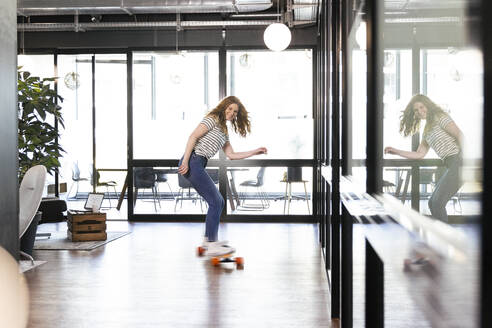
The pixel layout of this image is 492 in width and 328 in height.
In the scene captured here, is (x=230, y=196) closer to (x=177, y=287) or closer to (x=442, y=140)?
(x=177, y=287)

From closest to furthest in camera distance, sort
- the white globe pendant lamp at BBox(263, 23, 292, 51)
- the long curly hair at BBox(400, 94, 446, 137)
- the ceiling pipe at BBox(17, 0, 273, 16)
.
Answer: the long curly hair at BBox(400, 94, 446, 137), the white globe pendant lamp at BBox(263, 23, 292, 51), the ceiling pipe at BBox(17, 0, 273, 16)

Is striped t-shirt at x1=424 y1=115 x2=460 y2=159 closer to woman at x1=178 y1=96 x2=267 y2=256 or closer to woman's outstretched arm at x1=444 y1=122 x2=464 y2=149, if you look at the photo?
woman's outstretched arm at x1=444 y1=122 x2=464 y2=149

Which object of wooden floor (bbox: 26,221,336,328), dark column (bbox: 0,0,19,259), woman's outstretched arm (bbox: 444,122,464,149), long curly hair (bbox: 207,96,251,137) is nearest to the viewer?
woman's outstretched arm (bbox: 444,122,464,149)

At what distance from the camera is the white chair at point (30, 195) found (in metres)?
4.88

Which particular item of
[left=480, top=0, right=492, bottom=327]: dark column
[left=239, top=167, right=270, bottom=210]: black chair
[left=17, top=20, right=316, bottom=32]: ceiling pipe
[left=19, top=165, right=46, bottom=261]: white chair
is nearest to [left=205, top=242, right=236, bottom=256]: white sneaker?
[left=19, top=165, right=46, bottom=261]: white chair

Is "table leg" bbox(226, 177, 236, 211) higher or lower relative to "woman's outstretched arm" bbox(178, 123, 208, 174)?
lower

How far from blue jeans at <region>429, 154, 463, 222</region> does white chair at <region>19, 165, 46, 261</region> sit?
4.58 m

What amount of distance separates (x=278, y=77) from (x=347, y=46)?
19.2ft

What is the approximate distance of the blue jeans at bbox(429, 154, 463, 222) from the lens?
0.71 m

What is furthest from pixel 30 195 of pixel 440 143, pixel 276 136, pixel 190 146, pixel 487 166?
pixel 487 166

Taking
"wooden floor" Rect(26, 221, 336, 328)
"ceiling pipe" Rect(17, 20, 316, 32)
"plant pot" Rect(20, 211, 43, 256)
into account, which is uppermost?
"ceiling pipe" Rect(17, 20, 316, 32)

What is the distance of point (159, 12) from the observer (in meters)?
7.59

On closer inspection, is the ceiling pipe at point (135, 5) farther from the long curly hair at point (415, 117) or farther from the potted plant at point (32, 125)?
the long curly hair at point (415, 117)

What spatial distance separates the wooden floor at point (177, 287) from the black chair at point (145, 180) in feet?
6.41
